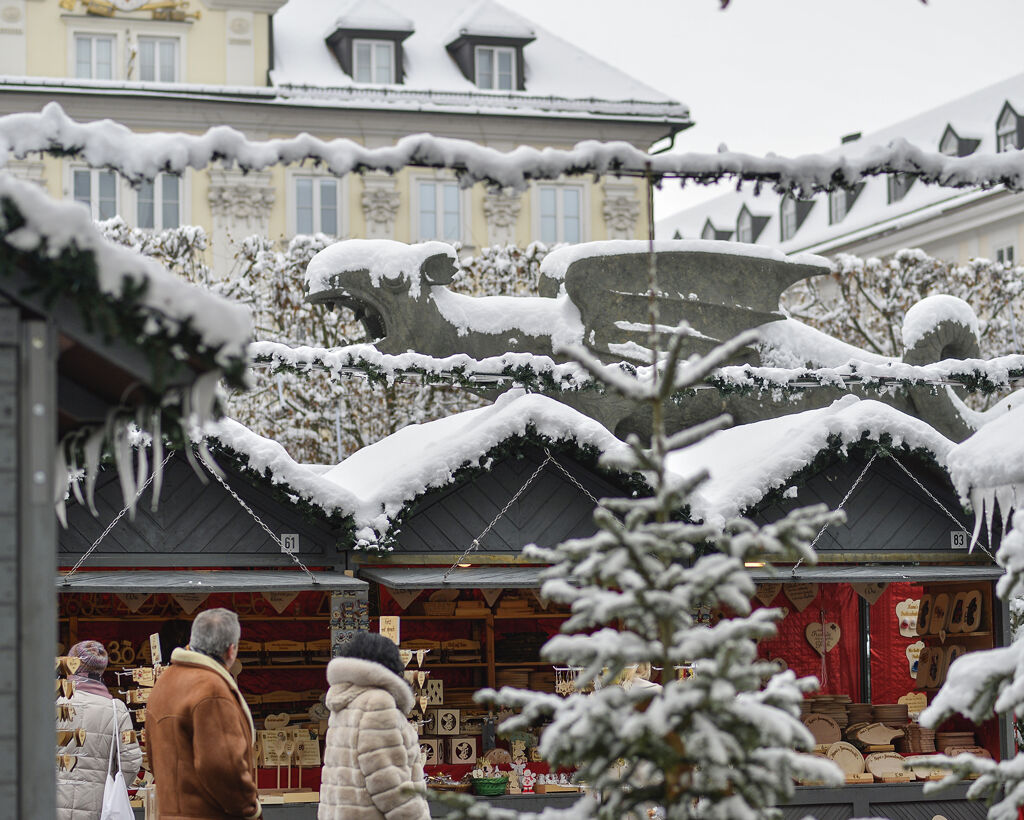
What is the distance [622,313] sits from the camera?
13.9m

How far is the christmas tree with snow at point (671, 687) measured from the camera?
444 centimetres

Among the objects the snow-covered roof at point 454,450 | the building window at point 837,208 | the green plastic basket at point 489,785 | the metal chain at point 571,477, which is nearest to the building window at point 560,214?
the building window at point 837,208

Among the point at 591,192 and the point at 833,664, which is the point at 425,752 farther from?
the point at 591,192

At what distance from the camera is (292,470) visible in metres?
11.6

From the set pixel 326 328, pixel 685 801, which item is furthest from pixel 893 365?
pixel 326 328

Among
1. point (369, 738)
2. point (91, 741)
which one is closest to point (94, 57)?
point (91, 741)

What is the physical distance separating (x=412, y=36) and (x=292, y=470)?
80.3 ft

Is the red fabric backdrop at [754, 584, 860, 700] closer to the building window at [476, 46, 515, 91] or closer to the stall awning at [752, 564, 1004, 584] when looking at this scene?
the stall awning at [752, 564, 1004, 584]

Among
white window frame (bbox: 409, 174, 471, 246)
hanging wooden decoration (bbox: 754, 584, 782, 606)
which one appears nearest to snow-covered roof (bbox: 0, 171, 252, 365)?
hanging wooden decoration (bbox: 754, 584, 782, 606)

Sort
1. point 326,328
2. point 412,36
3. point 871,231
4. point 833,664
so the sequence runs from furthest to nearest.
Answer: point 871,231 → point 412,36 → point 326,328 → point 833,664

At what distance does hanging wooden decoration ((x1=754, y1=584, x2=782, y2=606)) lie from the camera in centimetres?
1312

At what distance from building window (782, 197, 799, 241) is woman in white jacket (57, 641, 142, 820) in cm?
4166

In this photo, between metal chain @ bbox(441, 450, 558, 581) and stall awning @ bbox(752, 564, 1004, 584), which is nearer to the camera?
stall awning @ bbox(752, 564, 1004, 584)

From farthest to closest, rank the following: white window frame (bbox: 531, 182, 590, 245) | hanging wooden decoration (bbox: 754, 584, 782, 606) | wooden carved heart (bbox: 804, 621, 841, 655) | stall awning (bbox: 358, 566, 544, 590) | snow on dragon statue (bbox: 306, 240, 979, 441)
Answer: white window frame (bbox: 531, 182, 590, 245) < wooden carved heart (bbox: 804, 621, 841, 655) < snow on dragon statue (bbox: 306, 240, 979, 441) < hanging wooden decoration (bbox: 754, 584, 782, 606) < stall awning (bbox: 358, 566, 544, 590)
